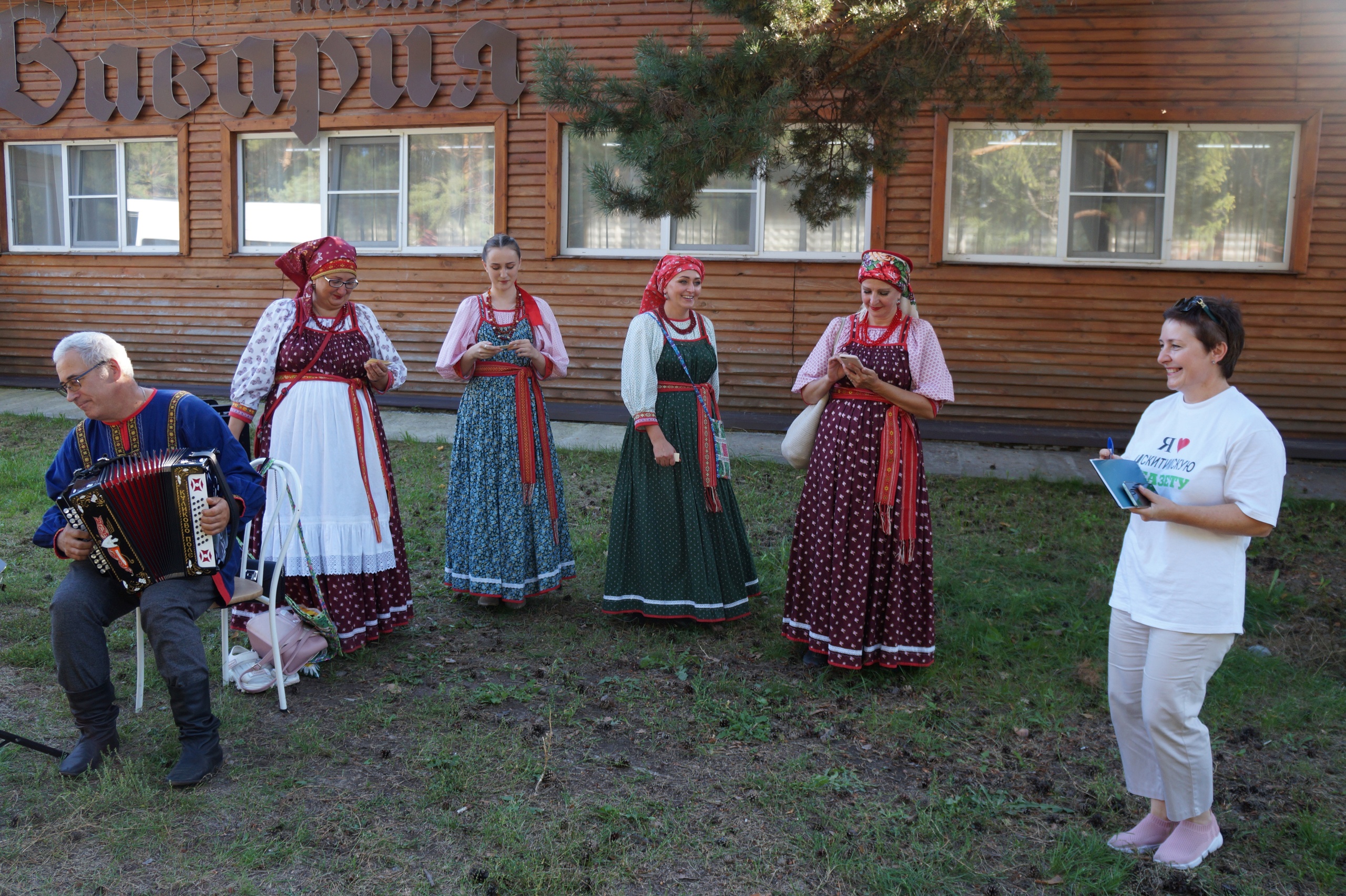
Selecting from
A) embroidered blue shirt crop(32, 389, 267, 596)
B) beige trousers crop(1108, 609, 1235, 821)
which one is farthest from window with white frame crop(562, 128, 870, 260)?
beige trousers crop(1108, 609, 1235, 821)

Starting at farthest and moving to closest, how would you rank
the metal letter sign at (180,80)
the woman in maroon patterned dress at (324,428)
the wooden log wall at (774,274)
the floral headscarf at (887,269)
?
the metal letter sign at (180,80)
the wooden log wall at (774,274)
the woman in maroon patterned dress at (324,428)
the floral headscarf at (887,269)

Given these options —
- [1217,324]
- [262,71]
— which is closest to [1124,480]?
[1217,324]

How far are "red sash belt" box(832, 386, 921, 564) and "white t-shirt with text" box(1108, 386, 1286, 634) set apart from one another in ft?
4.78

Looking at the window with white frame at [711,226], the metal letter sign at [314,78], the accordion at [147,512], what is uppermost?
the metal letter sign at [314,78]

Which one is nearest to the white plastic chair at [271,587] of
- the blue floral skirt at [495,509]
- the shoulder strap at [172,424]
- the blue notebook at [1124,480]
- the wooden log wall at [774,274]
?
the shoulder strap at [172,424]

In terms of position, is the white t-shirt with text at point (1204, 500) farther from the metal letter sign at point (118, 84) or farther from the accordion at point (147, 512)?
the metal letter sign at point (118, 84)

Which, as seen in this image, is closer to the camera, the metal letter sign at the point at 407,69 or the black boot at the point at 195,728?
the black boot at the point at 195,728

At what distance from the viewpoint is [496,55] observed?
10648mm

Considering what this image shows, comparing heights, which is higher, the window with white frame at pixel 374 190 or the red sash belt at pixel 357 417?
the window with white frame at pixel 374 190

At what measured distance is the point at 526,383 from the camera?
17.5ft

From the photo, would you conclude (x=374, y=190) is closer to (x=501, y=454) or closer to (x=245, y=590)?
(x=501, y=454)

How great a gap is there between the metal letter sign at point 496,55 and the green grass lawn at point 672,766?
6.66 metres

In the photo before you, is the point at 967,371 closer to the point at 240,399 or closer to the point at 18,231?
the point at 240,399

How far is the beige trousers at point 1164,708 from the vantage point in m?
2.89
